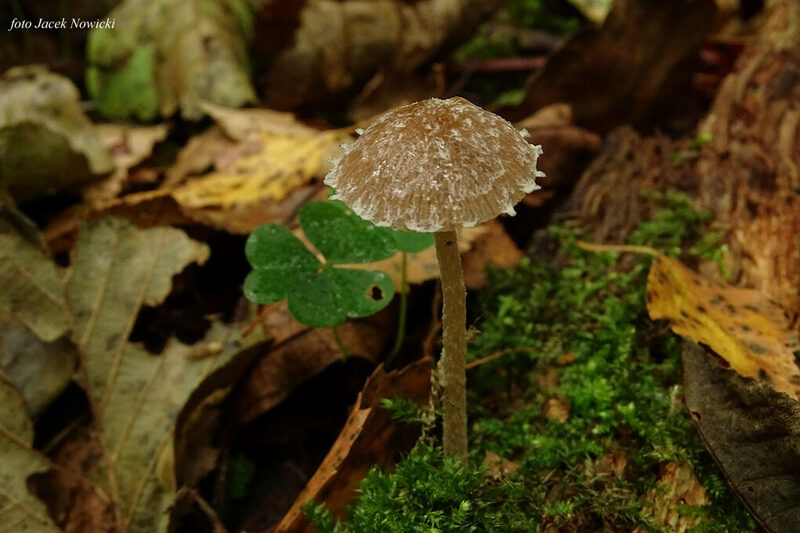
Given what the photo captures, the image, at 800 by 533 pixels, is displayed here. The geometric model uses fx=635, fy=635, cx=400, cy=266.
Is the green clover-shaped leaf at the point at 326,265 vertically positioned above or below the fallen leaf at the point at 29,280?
above

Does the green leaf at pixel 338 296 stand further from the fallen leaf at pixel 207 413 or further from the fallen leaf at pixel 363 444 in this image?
the fallen leaf at pixel 207 413

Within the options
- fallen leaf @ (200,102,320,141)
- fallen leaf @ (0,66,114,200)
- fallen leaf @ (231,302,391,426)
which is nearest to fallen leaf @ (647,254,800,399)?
fallen leaf @ (231,302,391,426)

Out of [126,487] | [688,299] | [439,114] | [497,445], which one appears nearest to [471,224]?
[439,114]

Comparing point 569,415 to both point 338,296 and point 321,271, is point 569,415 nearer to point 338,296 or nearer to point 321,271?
point 338,296

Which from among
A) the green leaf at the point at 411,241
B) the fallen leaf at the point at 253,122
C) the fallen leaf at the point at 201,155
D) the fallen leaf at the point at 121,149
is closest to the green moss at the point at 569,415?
the green leaf at the point at 411,241

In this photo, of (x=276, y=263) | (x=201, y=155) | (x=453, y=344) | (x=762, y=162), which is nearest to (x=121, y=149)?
(x=201, y=155)
